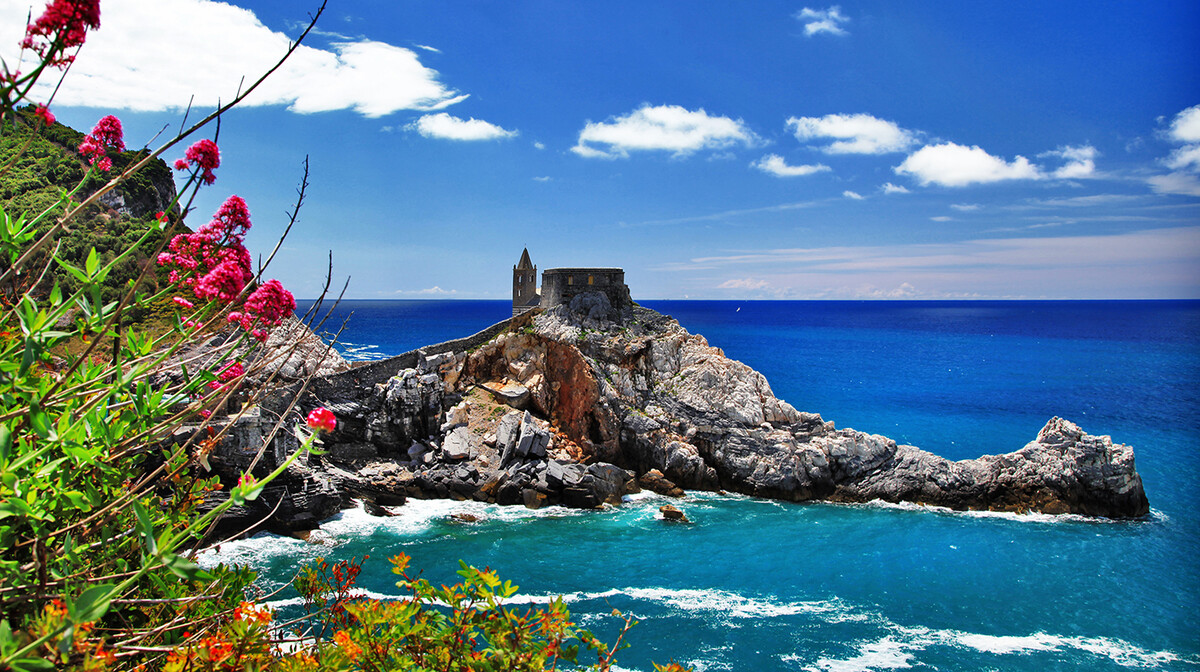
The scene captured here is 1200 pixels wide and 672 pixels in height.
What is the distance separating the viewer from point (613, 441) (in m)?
29.1

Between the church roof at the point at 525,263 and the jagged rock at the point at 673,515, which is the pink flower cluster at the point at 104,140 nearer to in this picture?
the jagged rock at the point at 673,515

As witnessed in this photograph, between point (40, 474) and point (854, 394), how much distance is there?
55.5 m

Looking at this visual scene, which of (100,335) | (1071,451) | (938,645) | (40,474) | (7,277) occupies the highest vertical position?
(7,277)

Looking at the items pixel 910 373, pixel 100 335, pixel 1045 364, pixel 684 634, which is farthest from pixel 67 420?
pixel 1045 364

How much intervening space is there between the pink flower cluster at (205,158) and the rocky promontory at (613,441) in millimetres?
22031

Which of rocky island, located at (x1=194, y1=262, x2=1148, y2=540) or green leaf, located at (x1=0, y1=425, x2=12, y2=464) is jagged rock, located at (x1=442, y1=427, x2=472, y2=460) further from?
green leaf, located at (x1=0, y1=425, x2=12, y2=464)

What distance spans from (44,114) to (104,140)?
57 centimetres

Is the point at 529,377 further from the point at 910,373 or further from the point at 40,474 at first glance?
the point at 910,373

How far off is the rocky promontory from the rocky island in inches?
2.7

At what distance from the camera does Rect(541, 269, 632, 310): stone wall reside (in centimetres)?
3375

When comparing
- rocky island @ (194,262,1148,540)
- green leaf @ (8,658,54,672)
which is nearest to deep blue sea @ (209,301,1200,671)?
rocky island @ (194,262,1148,540)

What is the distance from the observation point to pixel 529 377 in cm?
3136

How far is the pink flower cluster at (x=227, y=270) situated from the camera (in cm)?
385

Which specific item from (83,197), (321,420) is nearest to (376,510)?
(321,420)
